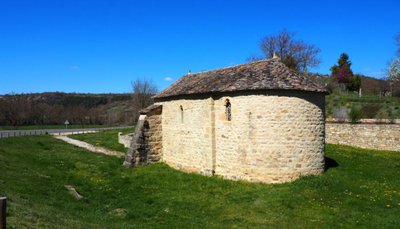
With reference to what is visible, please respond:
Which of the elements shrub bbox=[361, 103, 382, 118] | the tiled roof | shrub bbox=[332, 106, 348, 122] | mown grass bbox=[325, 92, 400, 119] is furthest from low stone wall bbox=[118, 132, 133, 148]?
shrub bbox=[361, 103, 382, 118]

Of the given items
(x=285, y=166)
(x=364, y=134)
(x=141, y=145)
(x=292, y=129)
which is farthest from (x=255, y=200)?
(x=364, y=134)

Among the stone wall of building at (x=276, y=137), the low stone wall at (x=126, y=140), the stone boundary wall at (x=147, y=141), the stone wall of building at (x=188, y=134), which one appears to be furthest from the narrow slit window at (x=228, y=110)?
the low stone wall at (x=126, y=140)

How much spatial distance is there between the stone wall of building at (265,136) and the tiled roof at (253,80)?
42 centimetres

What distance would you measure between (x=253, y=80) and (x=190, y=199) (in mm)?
6387

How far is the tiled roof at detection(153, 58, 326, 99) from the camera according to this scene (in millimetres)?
16641

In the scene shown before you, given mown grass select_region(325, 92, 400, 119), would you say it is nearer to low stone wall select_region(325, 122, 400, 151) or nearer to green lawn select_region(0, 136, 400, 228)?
low stone wall select_region(325, 122, 400, 151)

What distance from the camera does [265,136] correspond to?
16547mm

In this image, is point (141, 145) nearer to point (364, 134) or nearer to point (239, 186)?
point (239, 186)

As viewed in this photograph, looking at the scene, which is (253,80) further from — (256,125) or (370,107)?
(370,107)

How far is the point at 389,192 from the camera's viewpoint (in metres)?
14.7

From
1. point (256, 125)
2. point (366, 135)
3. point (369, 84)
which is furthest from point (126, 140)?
point (369, 84)

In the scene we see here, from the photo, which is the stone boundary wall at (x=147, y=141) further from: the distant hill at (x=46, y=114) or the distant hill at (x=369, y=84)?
the distant hill at (x=46, y=114)

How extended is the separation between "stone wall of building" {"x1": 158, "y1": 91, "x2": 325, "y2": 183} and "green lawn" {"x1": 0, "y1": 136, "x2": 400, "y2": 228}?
0.73 m

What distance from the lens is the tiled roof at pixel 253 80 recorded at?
1664 centimetres
